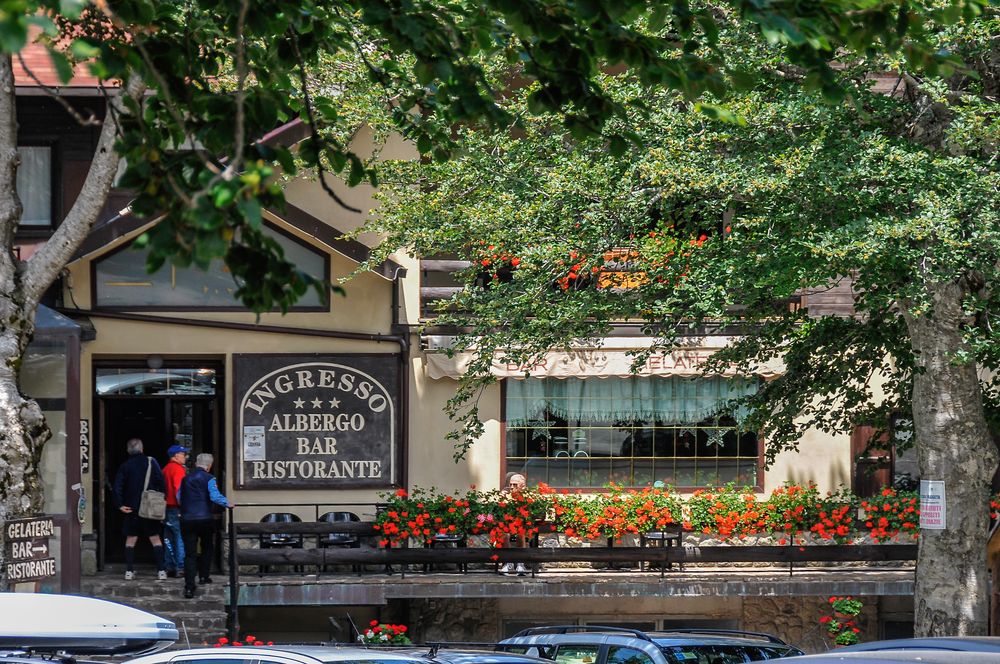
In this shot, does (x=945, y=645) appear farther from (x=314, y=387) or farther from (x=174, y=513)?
(x=314, y=387)

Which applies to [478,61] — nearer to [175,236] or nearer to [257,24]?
[257,24]

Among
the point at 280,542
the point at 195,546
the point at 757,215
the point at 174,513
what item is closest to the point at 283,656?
the point at 757,215

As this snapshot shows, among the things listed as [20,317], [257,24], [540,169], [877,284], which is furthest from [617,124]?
[257,24]

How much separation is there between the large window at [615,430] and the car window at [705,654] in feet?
31.2

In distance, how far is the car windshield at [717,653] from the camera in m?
9.31

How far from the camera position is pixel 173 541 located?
17203 millimetres

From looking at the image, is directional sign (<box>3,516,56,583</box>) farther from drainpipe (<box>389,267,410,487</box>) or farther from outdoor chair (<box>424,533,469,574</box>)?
drainpipe (<box>389,267,410,487</box>)

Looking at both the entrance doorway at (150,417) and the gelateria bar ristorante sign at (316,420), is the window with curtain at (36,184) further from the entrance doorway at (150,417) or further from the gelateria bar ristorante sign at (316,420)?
the gelateria bar ristorante sign at (316,420)

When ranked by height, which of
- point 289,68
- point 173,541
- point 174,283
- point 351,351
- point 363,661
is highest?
point 289,68

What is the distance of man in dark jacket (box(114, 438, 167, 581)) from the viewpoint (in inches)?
676

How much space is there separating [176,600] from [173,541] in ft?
4.04

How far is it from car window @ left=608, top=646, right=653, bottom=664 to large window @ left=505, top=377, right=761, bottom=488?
31.6ft

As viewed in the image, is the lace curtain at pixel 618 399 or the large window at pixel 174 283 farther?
the lace curtain at pixel 618 399

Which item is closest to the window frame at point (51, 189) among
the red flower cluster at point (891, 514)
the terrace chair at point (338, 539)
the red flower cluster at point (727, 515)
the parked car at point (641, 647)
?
the terrace chair at point (338, 539)
